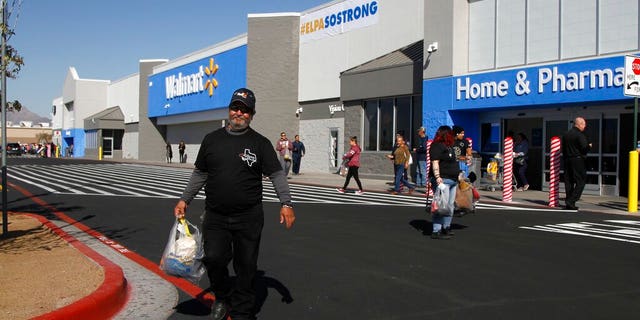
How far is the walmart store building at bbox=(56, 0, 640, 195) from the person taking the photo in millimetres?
16734

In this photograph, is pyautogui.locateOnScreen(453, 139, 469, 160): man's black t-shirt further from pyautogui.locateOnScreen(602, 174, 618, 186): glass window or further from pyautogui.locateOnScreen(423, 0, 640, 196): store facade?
pyautogui.locateOnScreen(602, 174, 618, 186): glass window

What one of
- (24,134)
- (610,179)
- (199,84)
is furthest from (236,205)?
(24,134)

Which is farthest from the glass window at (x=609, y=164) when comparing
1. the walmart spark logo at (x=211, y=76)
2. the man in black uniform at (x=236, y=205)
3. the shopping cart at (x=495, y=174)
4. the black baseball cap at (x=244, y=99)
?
the walmart spark logo at (x=211, y=76)

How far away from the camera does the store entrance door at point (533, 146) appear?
18.9 meters

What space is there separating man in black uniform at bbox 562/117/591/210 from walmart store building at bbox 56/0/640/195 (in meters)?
3.66

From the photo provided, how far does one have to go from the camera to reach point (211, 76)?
130ft

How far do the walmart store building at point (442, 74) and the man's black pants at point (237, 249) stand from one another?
45.6 feet

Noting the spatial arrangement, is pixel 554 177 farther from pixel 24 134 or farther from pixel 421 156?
pixel 24 134

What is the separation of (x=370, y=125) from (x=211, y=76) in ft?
57.0

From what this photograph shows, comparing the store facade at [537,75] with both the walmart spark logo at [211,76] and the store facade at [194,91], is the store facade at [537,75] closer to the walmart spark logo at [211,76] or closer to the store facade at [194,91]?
the store facade at [194,91]

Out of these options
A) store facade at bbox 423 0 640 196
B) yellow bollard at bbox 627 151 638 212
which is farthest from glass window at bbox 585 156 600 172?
yellow bollard at bbox 627 151 638 212

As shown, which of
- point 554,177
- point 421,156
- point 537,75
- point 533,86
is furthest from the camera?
point 421,156

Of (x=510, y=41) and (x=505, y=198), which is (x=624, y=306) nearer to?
(x=505, y=198)

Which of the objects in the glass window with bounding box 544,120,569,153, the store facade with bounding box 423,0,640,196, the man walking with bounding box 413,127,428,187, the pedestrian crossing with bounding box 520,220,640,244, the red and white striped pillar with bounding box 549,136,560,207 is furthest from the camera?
the man walking with bounding box 413,127,428,187
